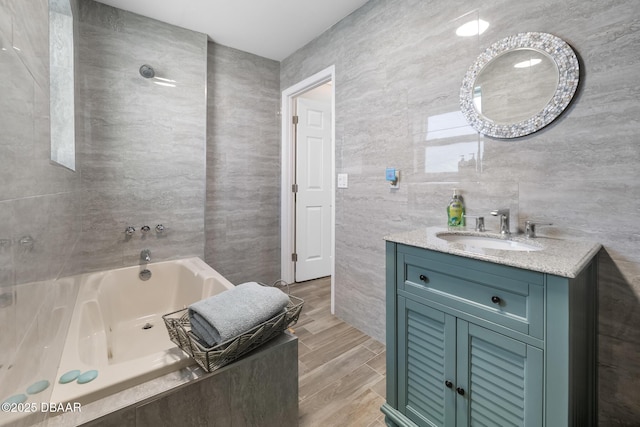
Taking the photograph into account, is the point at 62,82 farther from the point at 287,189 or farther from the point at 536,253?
the point at 536,253

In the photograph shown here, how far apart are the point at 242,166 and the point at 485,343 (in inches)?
98.0

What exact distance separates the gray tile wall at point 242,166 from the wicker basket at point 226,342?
172 centimetres

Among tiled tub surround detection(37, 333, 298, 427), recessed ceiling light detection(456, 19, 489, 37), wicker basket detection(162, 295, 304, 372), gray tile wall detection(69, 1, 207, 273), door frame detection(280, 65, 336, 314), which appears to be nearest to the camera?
tiled tub surround detection(37, 333, 298, 427)

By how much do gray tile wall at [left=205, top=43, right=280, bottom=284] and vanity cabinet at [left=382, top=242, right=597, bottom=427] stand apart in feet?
6.33

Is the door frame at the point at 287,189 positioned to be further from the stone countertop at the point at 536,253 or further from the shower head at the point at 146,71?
the stone countertop at the point at 536,253

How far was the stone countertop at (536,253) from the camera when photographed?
2.81ft

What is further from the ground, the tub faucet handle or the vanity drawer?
the tub faucet handle

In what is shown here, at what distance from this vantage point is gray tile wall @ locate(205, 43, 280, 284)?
2.71m

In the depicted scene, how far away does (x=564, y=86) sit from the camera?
1188 mm

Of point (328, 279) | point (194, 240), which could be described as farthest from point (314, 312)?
point (194, 240)

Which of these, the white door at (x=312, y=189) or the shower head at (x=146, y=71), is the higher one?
the shower head at (x=146, y=71)

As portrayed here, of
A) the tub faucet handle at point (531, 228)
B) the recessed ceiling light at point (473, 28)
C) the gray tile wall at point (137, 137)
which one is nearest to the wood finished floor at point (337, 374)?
the tub faucet handle at point (531, 228)

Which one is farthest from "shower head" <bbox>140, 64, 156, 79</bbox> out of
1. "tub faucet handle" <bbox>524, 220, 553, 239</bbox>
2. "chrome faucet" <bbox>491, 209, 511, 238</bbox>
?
"tub faucet handle" <bbox>524, 220, 553, 239</bbox>

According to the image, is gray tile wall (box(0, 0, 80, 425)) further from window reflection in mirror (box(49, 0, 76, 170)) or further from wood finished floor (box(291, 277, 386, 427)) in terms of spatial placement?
wood finished floor (box(291, 277, 386, 427))
